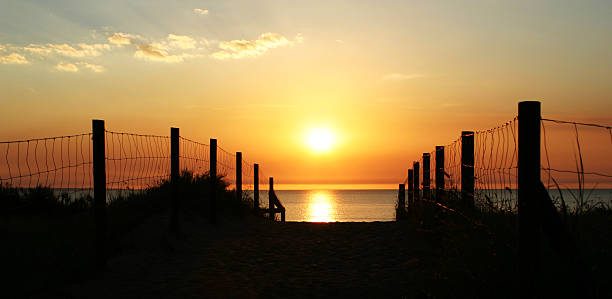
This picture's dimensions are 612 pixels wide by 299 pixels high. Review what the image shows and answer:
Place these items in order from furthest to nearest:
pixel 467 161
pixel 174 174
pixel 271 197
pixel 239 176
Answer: pixel 271 197 < pixel 239 176 < pixel 174 174 < pixel 467 161

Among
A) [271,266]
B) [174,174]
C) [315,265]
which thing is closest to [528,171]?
[315,265]

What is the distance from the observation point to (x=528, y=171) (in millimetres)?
4629

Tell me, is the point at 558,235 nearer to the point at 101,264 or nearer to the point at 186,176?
the point at 101,264

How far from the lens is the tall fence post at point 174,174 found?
9305mm

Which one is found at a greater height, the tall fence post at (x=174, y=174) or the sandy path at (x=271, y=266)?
the tall fence post at (x=174, y=174)

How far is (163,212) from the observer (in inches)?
423

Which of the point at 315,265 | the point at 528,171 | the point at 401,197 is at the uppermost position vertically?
the point at 528,171

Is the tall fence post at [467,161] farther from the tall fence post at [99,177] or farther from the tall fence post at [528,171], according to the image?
the tall fence post at [99,177]

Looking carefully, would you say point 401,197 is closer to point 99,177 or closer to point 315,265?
point 315,265

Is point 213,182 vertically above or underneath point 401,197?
above

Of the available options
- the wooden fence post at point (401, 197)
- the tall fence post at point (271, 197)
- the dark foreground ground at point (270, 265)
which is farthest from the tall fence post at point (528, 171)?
the tall fence post at point (271, 197)

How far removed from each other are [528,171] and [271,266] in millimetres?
4270

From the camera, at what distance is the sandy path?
20.3 feet

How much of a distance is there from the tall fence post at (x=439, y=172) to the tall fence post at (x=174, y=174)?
493cm
